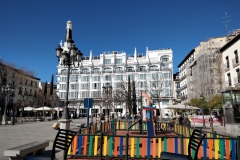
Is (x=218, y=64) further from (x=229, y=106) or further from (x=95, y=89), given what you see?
(x=95, y=89)

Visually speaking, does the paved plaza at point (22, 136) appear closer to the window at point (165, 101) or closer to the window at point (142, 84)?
the window at point (165, 101)

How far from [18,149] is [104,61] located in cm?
6006

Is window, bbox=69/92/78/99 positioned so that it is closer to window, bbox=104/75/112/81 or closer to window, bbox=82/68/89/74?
window, bbox=82/68/89/74

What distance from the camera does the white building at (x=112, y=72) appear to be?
2337 inches

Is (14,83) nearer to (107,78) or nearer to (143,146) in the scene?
(107,78)

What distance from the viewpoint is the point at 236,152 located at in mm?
5637

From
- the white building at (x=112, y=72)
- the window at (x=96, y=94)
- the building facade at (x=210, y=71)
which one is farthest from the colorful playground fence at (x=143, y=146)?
the white building at (x=112, y=72)

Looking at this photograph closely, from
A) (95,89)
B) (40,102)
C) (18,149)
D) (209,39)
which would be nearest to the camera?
(18,149)

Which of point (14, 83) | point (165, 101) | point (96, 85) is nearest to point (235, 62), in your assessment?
point (165, 101)

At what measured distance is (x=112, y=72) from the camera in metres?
62.4

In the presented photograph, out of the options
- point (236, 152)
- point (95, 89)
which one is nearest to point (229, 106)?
point (236, 152)

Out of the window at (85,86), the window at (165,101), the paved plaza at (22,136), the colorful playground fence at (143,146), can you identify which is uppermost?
the window at (85,86)

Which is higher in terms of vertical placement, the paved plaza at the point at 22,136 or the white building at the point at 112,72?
the white building at the point at 112,72

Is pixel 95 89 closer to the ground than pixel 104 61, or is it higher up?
closer to the ground
